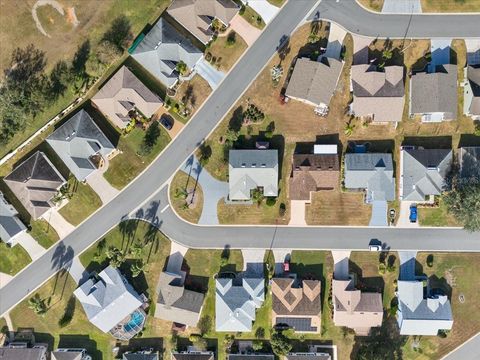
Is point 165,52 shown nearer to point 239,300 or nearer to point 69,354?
point 239,300

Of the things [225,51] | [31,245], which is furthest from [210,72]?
[31,245]

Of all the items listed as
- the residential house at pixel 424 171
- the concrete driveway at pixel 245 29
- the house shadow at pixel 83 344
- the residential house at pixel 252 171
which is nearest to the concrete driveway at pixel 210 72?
the concrete driveway at pixel 245 29

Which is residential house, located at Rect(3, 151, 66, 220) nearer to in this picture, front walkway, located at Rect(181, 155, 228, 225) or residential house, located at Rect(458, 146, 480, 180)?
front walkway, located at Rect(181, 155, 228, 225)

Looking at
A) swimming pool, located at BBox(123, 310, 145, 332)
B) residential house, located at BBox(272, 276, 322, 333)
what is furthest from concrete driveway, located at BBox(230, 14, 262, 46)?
swimming pool, located at BBox(123, 310, 145, 332)

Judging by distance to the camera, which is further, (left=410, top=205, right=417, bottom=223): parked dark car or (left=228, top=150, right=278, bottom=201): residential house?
(left=410, top=205, right=417, bottom=223): parked dark car

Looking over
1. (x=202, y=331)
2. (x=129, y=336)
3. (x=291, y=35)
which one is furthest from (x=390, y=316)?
(x=291, y=35)
